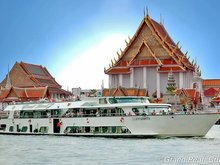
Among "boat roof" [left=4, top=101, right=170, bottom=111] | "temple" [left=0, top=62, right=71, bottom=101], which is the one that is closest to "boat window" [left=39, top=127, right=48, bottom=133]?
"boat roof" [left=4, top=101, right=170, bottom=111]

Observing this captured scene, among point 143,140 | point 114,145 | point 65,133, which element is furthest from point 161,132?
point 65,133

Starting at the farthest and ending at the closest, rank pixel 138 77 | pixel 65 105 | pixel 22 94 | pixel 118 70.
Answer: pixel 118 70
pixel 138 77
pixel 22 94
pixel 65 105

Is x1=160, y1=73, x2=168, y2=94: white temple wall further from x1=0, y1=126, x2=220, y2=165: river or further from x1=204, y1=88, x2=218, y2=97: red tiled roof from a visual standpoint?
x1=0, y1=126, x2=220, y2=165: river

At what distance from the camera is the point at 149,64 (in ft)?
207

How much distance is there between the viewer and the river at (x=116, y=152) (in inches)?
722

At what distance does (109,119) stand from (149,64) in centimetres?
3476

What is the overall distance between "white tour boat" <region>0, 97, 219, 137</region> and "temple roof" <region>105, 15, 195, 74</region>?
30.8 metres

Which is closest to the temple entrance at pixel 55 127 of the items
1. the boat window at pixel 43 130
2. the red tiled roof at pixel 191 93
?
the boat window at pixel 43 130

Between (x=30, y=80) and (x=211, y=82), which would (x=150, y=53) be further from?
(x=211, y=82)

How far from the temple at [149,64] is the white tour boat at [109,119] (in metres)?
29.3

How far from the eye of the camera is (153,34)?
64.4 metres

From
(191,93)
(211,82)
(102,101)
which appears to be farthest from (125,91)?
(211,82)

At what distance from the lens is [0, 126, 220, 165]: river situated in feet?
60.1

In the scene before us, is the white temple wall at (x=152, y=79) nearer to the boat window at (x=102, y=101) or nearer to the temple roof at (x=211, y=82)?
the temple roof at (x=211, y=82)
